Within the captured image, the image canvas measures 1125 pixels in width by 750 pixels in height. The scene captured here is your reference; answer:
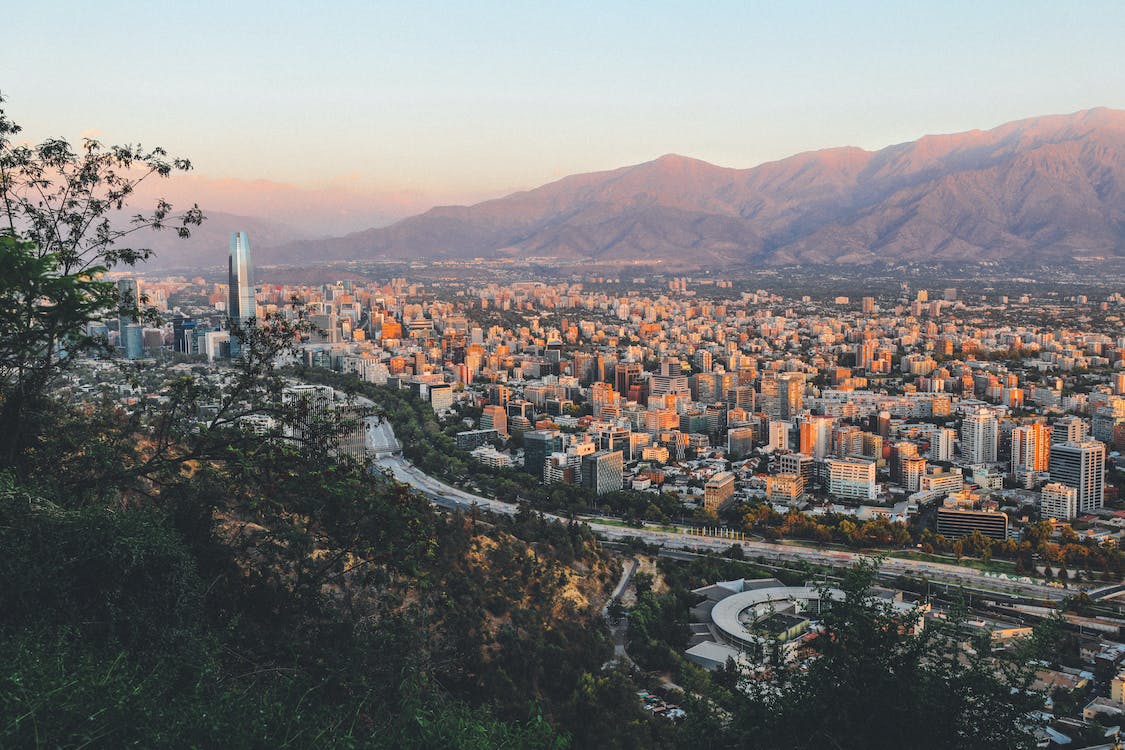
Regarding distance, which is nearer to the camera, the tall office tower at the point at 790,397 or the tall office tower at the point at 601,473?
the tall office tower at the point at 601,473

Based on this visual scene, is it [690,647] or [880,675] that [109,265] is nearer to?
[880,675]

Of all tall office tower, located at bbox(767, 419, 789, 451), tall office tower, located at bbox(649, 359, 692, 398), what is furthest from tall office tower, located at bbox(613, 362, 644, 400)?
tall office tower, located at bbox(767, 419, 789, 451)

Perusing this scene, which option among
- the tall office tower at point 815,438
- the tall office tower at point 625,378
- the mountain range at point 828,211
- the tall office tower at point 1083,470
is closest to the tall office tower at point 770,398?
the tall office tower at point 625,378

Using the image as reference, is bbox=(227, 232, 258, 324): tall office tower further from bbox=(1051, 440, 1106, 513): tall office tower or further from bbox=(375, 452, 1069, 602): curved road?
bbox=(1051, 440, 1106, 513): tall office tower

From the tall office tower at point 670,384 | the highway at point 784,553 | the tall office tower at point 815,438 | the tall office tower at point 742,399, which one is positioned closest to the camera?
the highway at point 784,553

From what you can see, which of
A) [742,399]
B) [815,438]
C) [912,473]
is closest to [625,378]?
[742,399]

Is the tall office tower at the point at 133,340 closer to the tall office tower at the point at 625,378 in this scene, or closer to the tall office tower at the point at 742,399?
the tall office tower at the point at 625,378

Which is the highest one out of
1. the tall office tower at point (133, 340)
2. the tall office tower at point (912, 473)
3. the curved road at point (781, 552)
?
the tall office tower at point (133, 340)

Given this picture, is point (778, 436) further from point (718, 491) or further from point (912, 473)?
point (718, 491)
